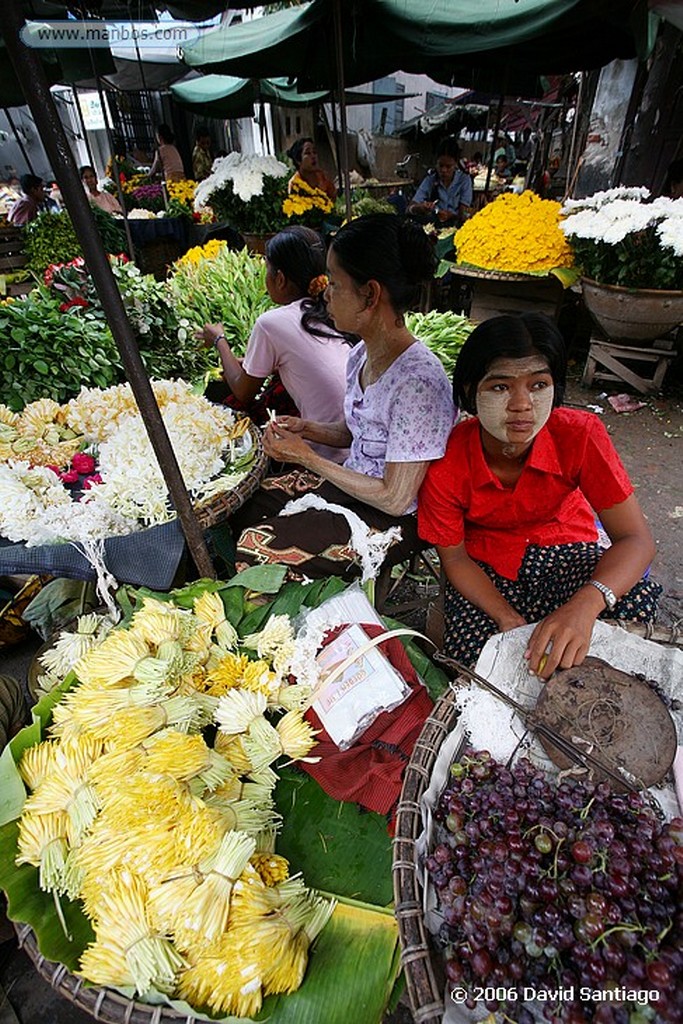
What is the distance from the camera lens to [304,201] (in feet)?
20.0

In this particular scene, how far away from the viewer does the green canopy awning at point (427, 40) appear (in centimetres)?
318

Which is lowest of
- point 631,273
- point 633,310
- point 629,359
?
point 629,359

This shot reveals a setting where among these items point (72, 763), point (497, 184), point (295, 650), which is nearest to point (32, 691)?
point (72, 763)

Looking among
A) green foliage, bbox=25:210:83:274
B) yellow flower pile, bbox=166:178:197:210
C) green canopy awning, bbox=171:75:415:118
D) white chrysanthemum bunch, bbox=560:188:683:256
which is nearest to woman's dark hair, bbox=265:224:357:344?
white chrysanthemum bunch, bbox=560:188:683:256

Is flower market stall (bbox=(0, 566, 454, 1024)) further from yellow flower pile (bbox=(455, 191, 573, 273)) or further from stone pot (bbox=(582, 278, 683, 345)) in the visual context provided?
yellow flower pile (bbox=(455, 191, 573, 273))

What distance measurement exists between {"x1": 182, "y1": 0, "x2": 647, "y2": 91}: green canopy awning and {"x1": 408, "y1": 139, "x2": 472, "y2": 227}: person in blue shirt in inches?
100

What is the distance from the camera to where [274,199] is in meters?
6.04

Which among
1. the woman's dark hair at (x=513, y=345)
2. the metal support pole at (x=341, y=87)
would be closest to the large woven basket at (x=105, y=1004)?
the woman's dark hair at (x=513, y=345)

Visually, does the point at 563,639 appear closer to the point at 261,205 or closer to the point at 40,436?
the point at 40,436

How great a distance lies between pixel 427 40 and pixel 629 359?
3.16m

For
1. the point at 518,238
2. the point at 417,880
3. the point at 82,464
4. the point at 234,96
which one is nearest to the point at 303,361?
the point at 82,464

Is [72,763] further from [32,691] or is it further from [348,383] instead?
[348,383]

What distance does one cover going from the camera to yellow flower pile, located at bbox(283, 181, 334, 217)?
6000 mm

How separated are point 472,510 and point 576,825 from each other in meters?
1.03
